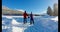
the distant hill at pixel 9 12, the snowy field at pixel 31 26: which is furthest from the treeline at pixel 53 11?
the distant hill at pixel 9 12

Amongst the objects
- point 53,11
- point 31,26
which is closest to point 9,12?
point 31,26

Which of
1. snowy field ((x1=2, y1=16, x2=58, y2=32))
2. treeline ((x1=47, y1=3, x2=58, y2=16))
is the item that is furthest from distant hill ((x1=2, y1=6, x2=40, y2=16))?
treeline ((x1=47, y1=3, x2=58, y2=16))

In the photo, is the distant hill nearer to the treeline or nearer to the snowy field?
the snowy field

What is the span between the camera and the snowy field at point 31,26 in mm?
1037

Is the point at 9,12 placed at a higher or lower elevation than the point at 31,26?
higher

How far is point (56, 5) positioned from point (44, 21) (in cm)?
21

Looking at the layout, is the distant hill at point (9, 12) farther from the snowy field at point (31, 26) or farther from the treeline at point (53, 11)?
the treeline at point (53, 11)

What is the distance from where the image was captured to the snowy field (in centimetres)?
104

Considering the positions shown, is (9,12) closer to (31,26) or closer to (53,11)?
(31,26)

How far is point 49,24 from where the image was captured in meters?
1.04

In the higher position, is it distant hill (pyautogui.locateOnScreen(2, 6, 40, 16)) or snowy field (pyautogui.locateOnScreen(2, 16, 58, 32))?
distant hill (pyautogui.locateOnScreen(2, 6, 40, 16))

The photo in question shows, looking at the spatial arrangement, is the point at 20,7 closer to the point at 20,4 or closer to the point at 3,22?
the point at 20,4

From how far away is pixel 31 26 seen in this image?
106cm

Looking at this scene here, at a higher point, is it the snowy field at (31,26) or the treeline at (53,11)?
the treeline at (53,11)
